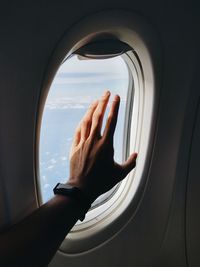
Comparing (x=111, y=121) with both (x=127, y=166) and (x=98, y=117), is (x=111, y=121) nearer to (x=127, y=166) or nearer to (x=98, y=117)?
(x=98, y=117)

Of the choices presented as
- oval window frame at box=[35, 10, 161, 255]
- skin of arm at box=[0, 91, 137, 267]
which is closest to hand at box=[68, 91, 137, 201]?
skin of arm at box=[0, 91, 137, 267]

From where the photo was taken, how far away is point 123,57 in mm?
1208

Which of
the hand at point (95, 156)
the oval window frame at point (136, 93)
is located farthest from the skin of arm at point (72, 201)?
the oval window frame at point (136, 93)

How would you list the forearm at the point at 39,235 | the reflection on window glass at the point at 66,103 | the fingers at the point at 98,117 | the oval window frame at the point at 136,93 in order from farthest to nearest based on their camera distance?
the reflection on window glass at the point at 66,103, the fingers at the point at 98,117, the oval window frame at the point at 136,93, the forearm at the point at 39,235

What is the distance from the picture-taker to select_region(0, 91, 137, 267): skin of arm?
0.78 meters

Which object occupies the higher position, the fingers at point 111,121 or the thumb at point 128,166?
the fingers at point 111,121

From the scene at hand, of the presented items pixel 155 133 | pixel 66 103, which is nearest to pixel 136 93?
pixel 155 133

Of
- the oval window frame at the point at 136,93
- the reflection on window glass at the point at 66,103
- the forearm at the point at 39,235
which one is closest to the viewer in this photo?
the forearm at the point at 39,235

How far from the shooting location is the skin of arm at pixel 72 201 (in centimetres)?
78

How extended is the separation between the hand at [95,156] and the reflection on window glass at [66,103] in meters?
0.15

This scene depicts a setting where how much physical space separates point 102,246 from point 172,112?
559 millimetres

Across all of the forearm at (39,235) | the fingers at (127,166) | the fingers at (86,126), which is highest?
the fingers at (86,126)

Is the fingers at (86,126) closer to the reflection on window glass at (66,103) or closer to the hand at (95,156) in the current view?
the hand at (95,156)

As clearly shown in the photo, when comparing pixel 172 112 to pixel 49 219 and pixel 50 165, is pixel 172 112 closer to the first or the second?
pixel 50 165
